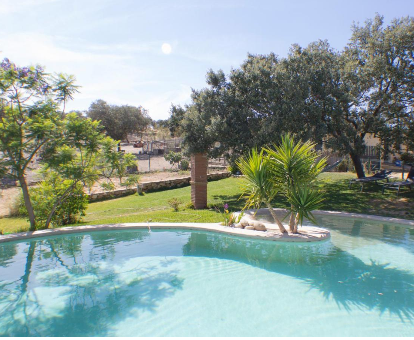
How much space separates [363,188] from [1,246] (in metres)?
15.3

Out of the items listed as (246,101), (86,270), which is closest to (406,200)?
(246,101)

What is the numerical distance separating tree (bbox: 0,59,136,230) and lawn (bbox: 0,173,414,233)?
2569mm

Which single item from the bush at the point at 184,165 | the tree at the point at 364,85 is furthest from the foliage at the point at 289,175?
the bush at the point at 184,165

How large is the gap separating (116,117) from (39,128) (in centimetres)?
4522

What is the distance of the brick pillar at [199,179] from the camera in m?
12.7

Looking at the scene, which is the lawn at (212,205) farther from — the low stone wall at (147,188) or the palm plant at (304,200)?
the palm plant at (304,200)

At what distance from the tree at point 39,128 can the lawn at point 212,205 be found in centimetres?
257

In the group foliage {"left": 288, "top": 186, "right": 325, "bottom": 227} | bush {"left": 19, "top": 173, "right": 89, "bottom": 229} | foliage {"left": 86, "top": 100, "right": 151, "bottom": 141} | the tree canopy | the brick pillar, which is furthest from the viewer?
foliage {"left": 86, "top": 100, "right": 151, "bottom": 141}

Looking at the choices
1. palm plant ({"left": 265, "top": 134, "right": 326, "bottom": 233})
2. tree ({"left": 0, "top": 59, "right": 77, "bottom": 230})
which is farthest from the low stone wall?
palm plant ({"left": 265, "top": 134, "right": 326, "bottom": 233})

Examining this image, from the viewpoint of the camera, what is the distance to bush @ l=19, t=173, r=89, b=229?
35.1 ft

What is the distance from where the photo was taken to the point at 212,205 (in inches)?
535

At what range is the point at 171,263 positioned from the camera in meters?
7.36

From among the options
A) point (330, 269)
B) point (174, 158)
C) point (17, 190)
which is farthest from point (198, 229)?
point (174, 158)

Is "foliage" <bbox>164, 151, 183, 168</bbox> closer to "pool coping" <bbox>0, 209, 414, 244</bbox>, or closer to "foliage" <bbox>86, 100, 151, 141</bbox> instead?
"pool coping" <bbox>0, 209, 414, 244</bbox>
